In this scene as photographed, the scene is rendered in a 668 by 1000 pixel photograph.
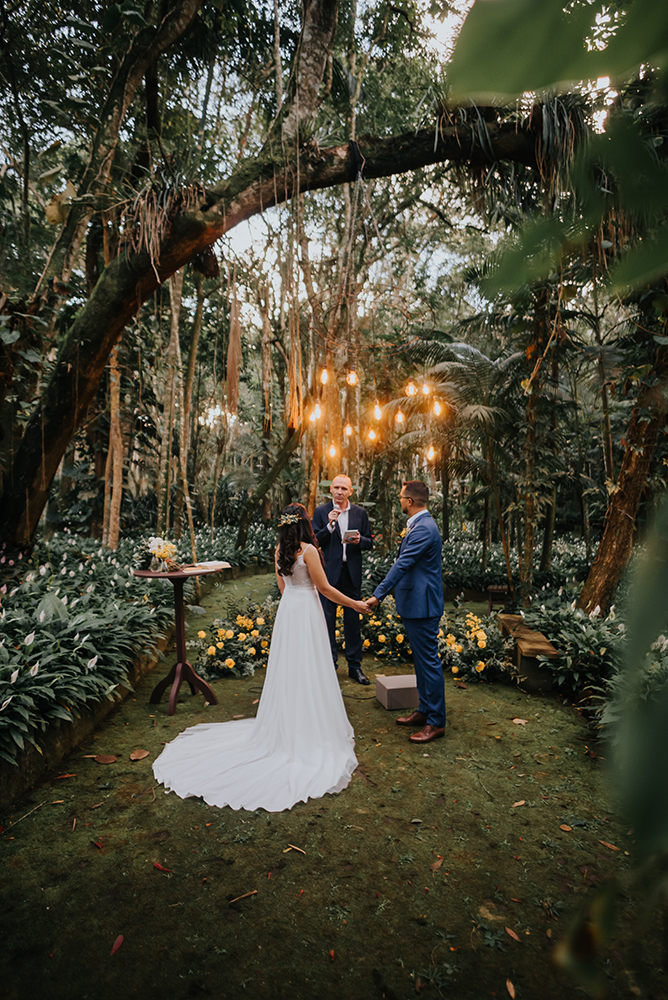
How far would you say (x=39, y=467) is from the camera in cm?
504

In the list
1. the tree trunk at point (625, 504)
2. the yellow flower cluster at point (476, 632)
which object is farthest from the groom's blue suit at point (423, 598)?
the tree trunk at point (625, 504)

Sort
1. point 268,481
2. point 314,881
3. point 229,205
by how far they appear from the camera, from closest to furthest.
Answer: point 314,881 → point 229,205 → point 268,481

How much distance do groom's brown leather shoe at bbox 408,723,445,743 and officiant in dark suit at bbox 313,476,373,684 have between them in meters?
1.32

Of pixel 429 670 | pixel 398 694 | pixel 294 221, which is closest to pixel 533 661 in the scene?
pixel 398 694

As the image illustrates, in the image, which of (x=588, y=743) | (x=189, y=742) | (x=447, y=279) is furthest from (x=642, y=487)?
(x=447, y=279)

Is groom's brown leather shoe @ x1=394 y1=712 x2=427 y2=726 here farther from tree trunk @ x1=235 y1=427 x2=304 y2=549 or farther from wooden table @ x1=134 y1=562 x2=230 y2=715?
tree trunk @ x1=235 y1=427 x2=304 y2=549

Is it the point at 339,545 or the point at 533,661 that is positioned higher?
the point at 339,545

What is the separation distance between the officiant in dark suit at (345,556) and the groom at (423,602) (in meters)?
1.24

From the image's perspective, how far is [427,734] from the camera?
378 centimetres

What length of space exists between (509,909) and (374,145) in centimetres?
510

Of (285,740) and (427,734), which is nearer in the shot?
(285,740)

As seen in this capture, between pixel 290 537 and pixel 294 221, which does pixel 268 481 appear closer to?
Result: pixel 290 537

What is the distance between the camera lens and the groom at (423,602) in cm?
381

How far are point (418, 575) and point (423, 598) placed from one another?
0.17 m
